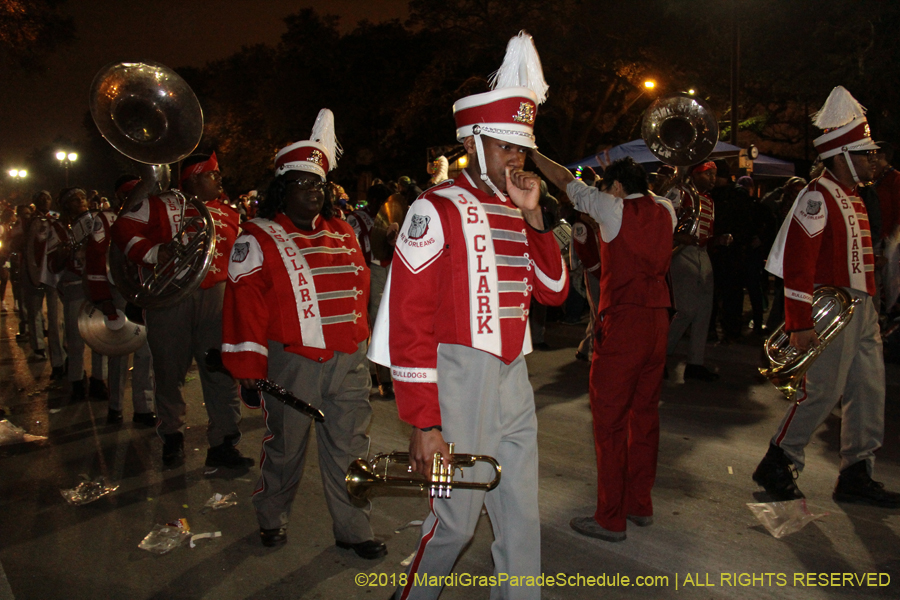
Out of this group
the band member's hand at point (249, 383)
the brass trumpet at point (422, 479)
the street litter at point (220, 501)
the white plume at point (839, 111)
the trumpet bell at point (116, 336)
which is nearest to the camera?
the brass trumpet at point (422, 479)

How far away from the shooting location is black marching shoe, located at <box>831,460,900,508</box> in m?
4.81

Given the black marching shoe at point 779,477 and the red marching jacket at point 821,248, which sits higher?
the red marching jacket at point 821,248

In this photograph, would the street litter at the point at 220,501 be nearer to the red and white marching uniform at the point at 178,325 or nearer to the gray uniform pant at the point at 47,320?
the red and white marching uniform at the point at 178,325

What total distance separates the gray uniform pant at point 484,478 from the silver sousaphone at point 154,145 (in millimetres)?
3561

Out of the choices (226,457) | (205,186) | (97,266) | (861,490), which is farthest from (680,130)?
(97,266)

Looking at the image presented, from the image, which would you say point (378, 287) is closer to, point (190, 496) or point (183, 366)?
point (183, 366)

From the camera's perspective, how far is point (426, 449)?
9.09 ft

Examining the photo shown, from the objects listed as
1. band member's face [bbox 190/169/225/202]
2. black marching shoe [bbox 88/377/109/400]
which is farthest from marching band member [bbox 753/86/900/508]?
black marching shoe [bbox 88/377/109/400]

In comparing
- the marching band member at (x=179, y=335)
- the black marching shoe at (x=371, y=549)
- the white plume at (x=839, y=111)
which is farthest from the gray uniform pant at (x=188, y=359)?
the white plume at (x=839, y=111)

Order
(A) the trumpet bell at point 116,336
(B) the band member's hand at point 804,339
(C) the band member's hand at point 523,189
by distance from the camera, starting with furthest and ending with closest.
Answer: (A) the trumpet bell at point 116,336 → (B) the band member's hand at point 804,339 → (C) the band member's hand at point 523,189

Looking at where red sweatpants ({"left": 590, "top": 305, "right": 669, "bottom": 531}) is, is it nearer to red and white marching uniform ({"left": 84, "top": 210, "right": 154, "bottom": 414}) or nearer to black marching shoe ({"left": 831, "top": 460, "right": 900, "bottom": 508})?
black marching shoe ({"left": 831, "top": 460, "right": 900, "bottom": 508})

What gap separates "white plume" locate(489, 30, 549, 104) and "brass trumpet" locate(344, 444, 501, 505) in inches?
61.0

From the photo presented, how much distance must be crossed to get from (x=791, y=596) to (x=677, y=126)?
15.6ft

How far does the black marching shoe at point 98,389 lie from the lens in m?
8.51
